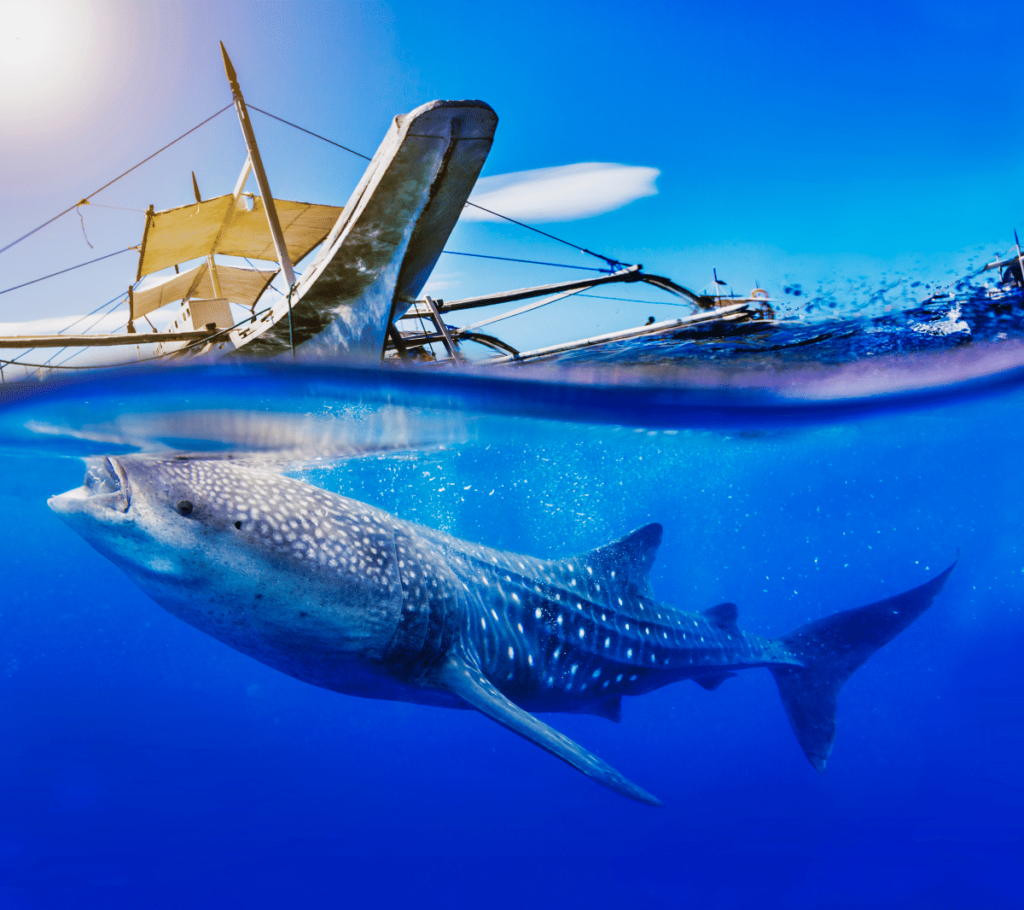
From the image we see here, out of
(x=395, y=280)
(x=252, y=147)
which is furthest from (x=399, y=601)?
(x=252, y=147)

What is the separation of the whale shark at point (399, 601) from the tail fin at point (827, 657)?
0.09ft

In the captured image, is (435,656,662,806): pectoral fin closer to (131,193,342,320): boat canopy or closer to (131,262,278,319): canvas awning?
(131,193,342,320): boat canopy

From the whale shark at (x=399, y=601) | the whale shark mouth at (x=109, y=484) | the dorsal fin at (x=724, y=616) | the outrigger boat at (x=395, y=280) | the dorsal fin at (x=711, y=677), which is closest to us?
the whale shark mouth at (x=109, y=484)

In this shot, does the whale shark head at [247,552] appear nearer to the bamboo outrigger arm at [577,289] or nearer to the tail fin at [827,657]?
the tail fin at [827,657]

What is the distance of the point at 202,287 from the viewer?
3375cm

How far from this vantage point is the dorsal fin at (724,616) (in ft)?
17.6

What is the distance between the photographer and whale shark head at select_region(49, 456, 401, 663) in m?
2.64

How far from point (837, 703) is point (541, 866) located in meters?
3.14

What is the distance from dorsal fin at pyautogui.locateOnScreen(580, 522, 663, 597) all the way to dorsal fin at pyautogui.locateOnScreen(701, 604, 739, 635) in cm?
71

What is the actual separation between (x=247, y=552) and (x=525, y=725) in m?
1.58

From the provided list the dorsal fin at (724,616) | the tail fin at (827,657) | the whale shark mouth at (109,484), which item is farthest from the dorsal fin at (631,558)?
the whale shark mouth at (109,484)

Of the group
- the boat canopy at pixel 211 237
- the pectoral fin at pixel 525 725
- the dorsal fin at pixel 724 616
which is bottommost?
the pectoral fin at pixel 525 725

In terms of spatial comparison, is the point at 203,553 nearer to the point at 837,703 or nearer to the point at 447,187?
the point at 837,703

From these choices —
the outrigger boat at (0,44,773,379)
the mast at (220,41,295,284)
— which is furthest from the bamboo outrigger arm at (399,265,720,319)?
the mast at (220,41,295,284)
